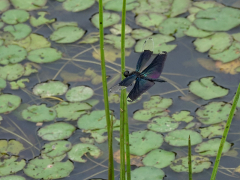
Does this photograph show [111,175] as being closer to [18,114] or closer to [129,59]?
[18,114]

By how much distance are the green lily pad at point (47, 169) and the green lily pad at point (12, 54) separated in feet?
4.34

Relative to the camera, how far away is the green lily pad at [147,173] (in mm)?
2527

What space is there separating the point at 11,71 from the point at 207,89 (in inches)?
79.4

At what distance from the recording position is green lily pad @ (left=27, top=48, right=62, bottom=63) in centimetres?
359

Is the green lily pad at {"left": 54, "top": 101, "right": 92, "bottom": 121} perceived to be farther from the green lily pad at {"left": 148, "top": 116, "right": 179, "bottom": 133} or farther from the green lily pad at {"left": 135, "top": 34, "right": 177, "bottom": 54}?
the green lily pad at {"left": 135, "top": 34, "right": 177, "bottom": 54}

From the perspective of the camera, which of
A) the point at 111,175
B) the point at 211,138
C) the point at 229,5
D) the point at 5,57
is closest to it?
the point at 111,175

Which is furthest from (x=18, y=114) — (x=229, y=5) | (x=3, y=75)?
(x=229, y=5)

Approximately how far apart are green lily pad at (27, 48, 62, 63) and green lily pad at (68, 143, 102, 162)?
1.18 m

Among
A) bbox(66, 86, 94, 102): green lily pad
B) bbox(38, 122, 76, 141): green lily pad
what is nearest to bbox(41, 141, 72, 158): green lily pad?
bbox(38, 122, 76, 141): green lily pad

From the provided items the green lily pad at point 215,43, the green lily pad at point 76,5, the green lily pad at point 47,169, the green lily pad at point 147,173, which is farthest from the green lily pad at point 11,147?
the green lily pad at point 215,43

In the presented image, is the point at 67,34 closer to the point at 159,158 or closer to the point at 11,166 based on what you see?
the point at 11,166

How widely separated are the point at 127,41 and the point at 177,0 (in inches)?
38.8

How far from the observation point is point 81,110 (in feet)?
10.1

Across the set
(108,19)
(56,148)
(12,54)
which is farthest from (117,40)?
(56,148)
